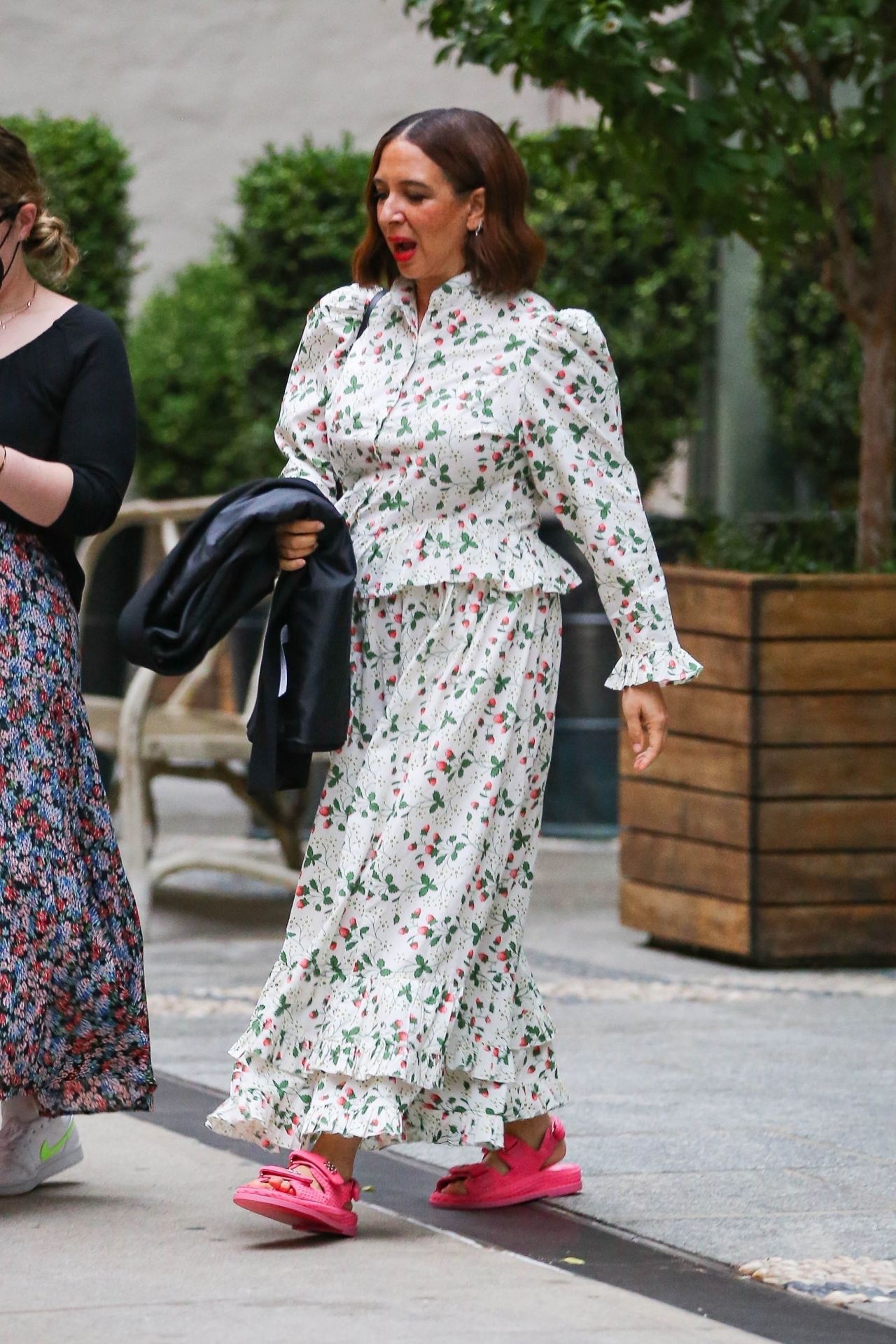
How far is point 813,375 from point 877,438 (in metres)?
2.24

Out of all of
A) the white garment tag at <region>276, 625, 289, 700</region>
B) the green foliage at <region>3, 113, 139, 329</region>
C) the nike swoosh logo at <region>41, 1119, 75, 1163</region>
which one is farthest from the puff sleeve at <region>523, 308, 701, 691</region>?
the green foliage at <region>3, 113, 139, 329</region>

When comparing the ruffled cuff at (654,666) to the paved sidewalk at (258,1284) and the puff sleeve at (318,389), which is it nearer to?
the puff sleeve at (318,389)

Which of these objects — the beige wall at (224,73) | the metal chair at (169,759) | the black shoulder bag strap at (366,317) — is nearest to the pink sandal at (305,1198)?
the black shoulder bag strap at (366,317)

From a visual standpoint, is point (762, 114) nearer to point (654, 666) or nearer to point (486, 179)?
point (486, 179)

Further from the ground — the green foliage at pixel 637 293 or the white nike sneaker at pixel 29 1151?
the green foliage at pixel 637 293

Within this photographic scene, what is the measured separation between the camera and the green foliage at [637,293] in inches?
339

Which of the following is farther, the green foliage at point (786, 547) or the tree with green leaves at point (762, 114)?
the green foliage at point (786, 547)

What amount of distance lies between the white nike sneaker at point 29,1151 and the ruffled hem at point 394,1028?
1.27 feet

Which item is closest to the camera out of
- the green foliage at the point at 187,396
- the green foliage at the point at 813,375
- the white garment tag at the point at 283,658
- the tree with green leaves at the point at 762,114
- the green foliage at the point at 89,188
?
the white garment tag at the point at 283,658

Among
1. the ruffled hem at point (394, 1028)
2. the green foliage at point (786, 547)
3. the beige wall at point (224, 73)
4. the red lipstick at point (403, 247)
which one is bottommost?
the ruffled hem at point (394, 1028)

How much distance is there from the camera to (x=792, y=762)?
5730 millimetres

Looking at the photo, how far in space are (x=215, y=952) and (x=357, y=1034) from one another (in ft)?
9.36

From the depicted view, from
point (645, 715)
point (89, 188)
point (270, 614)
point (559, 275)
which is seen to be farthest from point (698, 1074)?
point (89, 188)

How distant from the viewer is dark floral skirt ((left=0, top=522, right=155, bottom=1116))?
11.6ft
